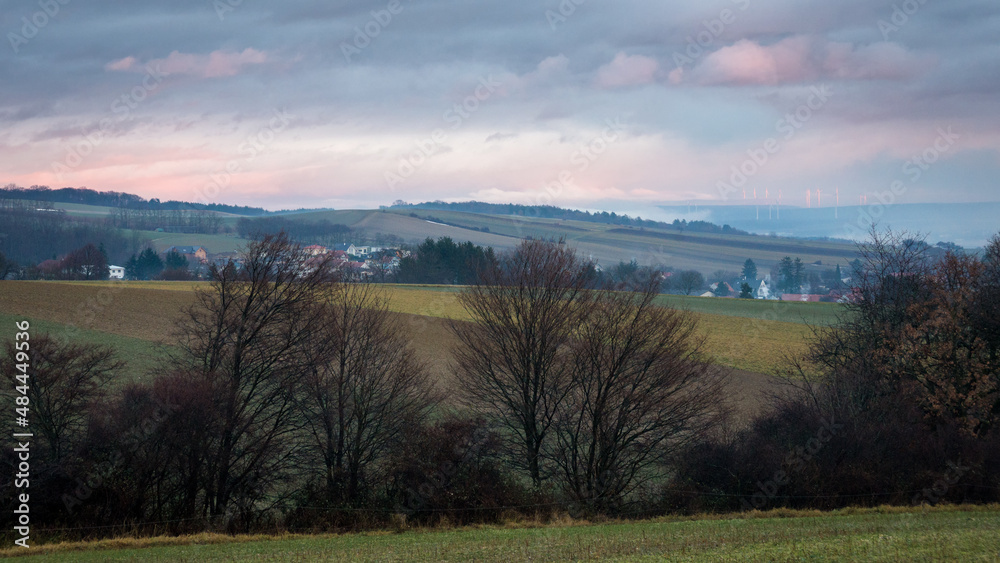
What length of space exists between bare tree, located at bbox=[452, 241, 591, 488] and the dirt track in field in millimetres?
6034

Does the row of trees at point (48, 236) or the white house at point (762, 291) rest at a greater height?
the row of trees at point (48, 236)

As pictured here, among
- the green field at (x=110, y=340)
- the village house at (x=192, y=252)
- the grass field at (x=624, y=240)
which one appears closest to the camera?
the green field at (x=110, y=340)

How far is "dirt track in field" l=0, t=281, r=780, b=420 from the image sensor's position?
37088mm

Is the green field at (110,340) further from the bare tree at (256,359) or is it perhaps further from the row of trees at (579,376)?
the row of trees at (579,376)

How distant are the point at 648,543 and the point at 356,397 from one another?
13.8 m

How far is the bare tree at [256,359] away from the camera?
22312 millimetres

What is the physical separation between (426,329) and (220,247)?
311ft

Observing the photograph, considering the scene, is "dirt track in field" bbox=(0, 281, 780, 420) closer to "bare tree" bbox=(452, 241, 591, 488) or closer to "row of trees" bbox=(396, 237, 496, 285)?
"bare tree" bbox=(452, 241, 591, 488)

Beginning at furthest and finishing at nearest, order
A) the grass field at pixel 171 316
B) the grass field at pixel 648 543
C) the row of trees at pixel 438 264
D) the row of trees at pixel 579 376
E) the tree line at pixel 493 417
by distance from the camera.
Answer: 1. the row of trees at pixel 438 264
2. the grass field at pixel 171 316
3. the row of trees at pixel 579 376
4. the tree line at pixel 493 417
5. the grass field at pixel 648 543

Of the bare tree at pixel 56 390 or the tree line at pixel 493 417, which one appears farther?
the tree line at pixel 493 417

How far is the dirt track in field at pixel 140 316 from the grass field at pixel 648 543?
14342mm

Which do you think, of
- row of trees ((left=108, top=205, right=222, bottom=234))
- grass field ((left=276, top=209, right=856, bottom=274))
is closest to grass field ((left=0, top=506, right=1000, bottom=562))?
grass field ((left=276, top=209, right=856, bottom=274))

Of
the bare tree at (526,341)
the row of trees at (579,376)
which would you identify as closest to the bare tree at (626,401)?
the row of trees at (579,376)

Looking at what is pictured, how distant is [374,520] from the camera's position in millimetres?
21266
